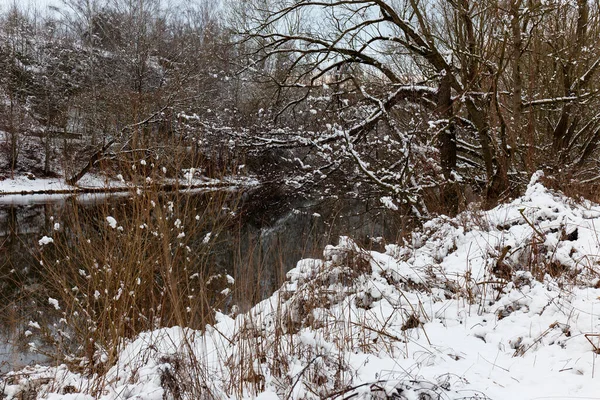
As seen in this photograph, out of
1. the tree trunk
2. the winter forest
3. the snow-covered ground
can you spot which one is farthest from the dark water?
the tree trunk

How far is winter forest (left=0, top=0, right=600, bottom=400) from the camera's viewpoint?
2375mm

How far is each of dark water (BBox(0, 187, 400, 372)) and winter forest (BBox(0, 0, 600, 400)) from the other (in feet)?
0.26

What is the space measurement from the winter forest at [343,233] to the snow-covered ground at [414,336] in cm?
2

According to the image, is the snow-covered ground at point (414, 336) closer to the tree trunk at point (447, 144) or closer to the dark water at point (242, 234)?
the dark water at point (242, 234)

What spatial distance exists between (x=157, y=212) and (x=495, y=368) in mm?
2996

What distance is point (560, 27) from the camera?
6.86 metres

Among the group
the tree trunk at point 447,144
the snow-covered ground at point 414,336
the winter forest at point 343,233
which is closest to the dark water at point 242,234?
the winter forest at point 343,233

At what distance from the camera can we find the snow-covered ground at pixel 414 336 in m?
2.08

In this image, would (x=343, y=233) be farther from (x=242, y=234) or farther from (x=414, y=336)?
(x=414, y=336)

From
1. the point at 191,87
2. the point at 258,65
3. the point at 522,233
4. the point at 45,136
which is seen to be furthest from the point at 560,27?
the point at 45,136

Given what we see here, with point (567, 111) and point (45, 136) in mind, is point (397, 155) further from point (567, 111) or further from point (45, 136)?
point (45, 136)

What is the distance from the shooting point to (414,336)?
8.91 ft

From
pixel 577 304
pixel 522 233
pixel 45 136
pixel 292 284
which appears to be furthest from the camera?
pixel 45 136

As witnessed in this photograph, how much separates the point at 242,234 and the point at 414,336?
6386 millimetres
